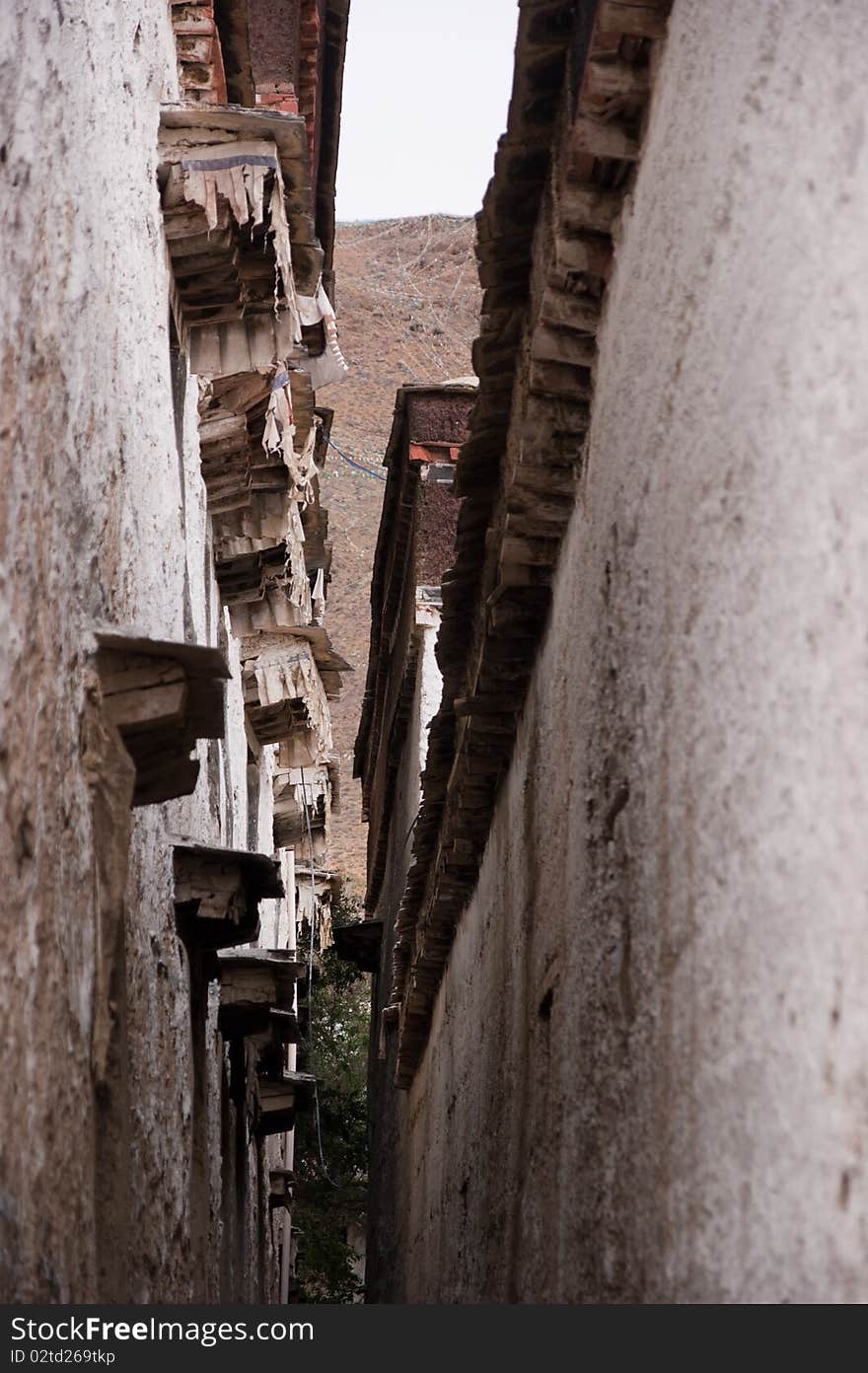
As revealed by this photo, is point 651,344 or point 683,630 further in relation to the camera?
point 651,344

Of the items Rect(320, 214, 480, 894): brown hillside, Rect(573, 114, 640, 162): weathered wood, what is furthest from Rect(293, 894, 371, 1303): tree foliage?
Rect(573, 114, 640, 162): weathered wood

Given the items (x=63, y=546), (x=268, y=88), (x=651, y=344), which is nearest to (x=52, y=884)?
(x=63, y=546)

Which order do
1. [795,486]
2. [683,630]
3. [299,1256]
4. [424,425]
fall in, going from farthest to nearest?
1. [299,1256]
2. [424,425]
3. [683,630]
4. [795,486]

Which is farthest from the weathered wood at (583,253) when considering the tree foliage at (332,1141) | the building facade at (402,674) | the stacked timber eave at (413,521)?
the tree foliage at (332,1141)

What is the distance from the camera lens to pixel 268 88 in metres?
10.9

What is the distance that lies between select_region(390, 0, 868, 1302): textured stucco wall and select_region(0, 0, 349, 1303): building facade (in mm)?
1238

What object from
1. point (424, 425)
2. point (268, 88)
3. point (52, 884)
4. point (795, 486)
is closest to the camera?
point (795, 486)

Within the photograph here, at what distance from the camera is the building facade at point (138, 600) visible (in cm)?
382

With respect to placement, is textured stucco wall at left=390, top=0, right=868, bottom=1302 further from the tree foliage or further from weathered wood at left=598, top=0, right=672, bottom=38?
the tree foliage

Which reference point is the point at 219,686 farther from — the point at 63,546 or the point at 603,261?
the point at 603,261

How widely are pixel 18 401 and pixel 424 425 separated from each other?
10.1 m

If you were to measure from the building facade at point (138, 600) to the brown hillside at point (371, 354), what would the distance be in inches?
881

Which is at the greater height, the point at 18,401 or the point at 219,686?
the point at 18,401

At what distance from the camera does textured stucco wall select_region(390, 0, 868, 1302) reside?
2.65 m
